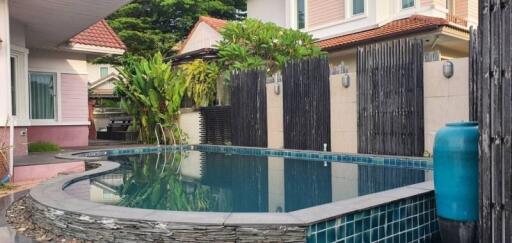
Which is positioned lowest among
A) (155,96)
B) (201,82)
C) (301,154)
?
(301,154)

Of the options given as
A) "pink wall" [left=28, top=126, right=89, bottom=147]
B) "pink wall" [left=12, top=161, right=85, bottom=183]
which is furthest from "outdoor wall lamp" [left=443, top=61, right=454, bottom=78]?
"pink wall" [left=28, top=126, right=89, bottom=147]

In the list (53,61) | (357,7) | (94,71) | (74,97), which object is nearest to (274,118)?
(357,7)

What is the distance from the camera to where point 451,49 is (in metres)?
15.1

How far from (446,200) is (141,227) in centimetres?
274

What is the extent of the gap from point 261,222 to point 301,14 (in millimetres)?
16535

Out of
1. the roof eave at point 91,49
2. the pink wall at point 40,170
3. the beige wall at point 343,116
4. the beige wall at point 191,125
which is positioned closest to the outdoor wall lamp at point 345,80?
the beige wall at point 343,116

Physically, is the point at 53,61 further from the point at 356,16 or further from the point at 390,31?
the point at 390,31

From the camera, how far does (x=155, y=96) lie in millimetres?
14805

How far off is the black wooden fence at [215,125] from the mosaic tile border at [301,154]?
1.44ft

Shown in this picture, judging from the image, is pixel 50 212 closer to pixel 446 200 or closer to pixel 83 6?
pixel 446 200

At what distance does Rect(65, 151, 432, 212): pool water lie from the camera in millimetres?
5422

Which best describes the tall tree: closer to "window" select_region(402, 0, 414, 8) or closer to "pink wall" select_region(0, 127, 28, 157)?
"window" select_region(402, 0, 414, 8)

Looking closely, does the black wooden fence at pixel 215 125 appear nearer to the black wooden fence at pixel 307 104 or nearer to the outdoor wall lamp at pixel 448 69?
the black wooden fence at pixel 307 104

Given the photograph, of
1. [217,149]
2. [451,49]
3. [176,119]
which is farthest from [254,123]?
[451,49]
